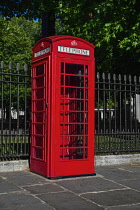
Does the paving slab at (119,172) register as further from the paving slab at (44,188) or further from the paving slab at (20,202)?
the paving slab at (20,202)

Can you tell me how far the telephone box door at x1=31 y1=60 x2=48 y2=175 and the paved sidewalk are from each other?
30 centimetres

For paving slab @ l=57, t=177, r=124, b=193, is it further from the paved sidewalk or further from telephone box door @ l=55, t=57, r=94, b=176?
telephone box door @ l=55, t=57, r=94, b=176

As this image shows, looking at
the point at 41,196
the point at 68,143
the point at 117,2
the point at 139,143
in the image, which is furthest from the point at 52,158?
the point at 117,2

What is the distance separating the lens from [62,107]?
667 cm

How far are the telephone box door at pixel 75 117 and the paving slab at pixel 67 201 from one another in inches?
52.9

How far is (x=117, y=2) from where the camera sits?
12672mm

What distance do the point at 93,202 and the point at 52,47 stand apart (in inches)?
122

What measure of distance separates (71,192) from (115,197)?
73 cm

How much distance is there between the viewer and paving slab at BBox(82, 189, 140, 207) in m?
4.65

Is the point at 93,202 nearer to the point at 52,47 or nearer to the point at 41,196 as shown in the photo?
the point at 41,196

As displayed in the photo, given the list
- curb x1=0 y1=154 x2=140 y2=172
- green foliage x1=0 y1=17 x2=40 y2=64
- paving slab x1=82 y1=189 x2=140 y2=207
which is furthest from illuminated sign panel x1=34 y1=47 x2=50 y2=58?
green foliage x1=0 y1=17 x2=40 y2=64

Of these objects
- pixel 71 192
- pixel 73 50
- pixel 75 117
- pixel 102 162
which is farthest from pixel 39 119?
pixel 102 162

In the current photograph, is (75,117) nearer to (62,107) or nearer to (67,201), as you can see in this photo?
(62,107)

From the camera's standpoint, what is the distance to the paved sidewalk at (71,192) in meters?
4.45
